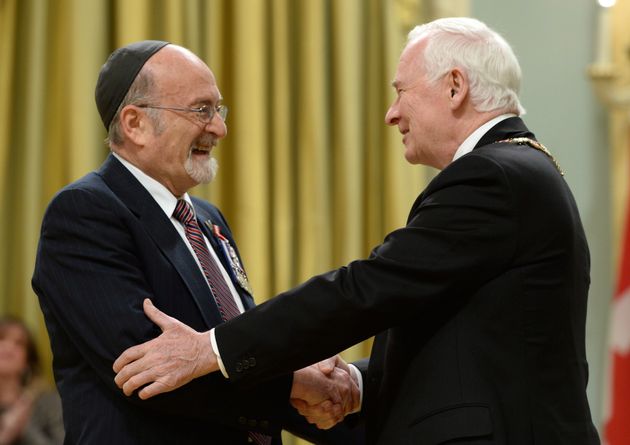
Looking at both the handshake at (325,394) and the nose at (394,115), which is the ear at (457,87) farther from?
the handshake at (325,394)

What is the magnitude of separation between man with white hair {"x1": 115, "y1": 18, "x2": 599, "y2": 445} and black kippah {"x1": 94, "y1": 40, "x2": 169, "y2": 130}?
79 cm

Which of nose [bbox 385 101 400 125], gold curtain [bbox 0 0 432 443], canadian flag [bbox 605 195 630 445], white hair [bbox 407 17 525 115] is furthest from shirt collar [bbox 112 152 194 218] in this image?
canadian flag [bbox 605 195 630 445]

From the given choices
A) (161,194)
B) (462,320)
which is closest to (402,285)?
(462,320)

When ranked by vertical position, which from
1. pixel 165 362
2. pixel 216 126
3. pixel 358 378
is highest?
pixel 216 126

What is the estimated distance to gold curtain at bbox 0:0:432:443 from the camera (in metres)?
5.02

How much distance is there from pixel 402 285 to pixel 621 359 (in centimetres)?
279

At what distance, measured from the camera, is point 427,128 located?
294 centimetres

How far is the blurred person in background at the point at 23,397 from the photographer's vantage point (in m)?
4.57

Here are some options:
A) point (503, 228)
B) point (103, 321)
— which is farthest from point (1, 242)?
point (503, 228)

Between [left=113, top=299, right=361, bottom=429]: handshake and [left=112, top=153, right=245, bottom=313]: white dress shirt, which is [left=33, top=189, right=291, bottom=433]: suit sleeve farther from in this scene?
[left=112, top=153, right=245, bottom=313]: white dress shirt

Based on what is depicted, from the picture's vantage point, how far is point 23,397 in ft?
15.3

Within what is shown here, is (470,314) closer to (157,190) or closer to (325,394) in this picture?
(325,394)

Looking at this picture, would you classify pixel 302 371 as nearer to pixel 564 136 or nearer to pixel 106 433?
pixel 106 433

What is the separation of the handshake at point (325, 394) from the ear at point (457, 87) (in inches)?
35.5
